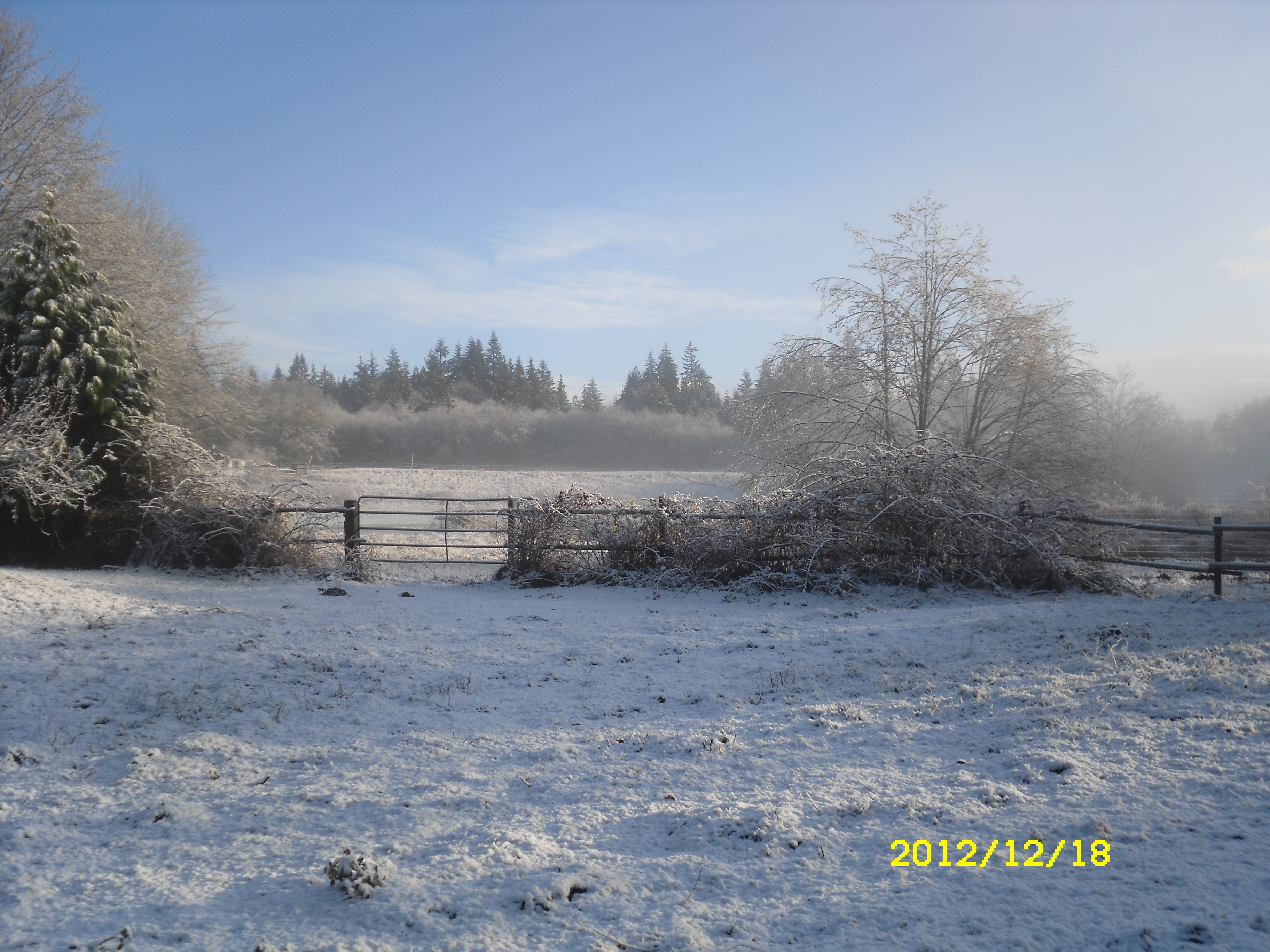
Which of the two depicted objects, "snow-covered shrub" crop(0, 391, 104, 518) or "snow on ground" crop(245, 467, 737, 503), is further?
"snow on ground" crop(245, 467, 737, 503)

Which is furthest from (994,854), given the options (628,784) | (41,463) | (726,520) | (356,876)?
(41,463)

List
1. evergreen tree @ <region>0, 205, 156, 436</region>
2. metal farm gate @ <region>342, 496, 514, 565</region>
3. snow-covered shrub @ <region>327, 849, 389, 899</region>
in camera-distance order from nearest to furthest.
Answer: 1. snow-covered shrub @ <region>327, 849, 389, 899</region>
2. evergreen tree @ <region>0, 205, 156, 436</region>
3. metal farm gate @ <region>342, 496, 514, 565</region>

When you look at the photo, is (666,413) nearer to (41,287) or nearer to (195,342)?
(195,342)

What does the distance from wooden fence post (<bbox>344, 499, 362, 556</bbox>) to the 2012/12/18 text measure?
10.3 m

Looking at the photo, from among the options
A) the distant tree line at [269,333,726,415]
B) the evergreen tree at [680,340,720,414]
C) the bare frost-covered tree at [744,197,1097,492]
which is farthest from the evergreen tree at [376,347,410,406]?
the bare frost-covered tree at [744,197,1097,492]

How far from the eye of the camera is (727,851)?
3.44 meters

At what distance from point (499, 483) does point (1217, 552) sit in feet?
93.2

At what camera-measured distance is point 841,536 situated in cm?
1067

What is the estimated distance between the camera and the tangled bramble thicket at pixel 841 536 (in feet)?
33.3

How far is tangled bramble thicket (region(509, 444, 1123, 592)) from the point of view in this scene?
33.3 feet

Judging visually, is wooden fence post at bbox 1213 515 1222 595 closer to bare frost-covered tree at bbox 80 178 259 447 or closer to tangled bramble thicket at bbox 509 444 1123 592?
tangled bramble thicket at bbox 509 444 1123 592

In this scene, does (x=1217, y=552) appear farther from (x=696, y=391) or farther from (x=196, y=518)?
(x=696, y=391)

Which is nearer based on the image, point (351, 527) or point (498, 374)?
point (351, 527)

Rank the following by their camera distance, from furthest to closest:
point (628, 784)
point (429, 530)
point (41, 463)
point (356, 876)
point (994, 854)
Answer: point (429, 530) → point (41, 463) → point (628, 784) → point (994, 854) → point (356, 876)
